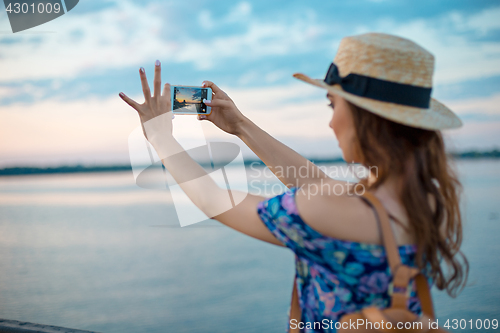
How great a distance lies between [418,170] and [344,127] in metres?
0.20

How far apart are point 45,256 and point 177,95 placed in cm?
1081

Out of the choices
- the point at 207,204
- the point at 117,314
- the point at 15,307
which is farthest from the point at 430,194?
the point at 15,307

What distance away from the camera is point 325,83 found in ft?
3.56

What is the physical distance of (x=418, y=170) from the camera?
3.10ft

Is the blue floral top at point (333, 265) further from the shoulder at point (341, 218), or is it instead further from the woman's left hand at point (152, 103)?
the woman's left hand at point (152, 103)

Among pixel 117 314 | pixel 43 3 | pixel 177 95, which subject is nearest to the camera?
pixel 177 95

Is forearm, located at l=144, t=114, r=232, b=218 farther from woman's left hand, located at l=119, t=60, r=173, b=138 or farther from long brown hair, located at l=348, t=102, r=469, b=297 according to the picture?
long brown hair, located at l=348, t=102, r=469, b=297

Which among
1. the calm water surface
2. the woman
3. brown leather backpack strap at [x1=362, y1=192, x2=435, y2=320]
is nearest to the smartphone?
the woman

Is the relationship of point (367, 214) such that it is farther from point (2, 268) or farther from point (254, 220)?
point (2, 268)

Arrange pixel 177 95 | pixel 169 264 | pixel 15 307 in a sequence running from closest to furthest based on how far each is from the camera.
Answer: pixel 177 95 → pixel 15 307 → pixel 169 264

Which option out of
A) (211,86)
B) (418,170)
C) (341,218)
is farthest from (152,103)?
(418,170)

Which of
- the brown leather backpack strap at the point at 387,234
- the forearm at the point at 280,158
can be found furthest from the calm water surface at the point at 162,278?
the brown leather backpack strap at the point at 387,234

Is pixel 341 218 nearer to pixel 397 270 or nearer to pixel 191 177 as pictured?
pixel 397 270

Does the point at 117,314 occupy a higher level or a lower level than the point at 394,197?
lower
